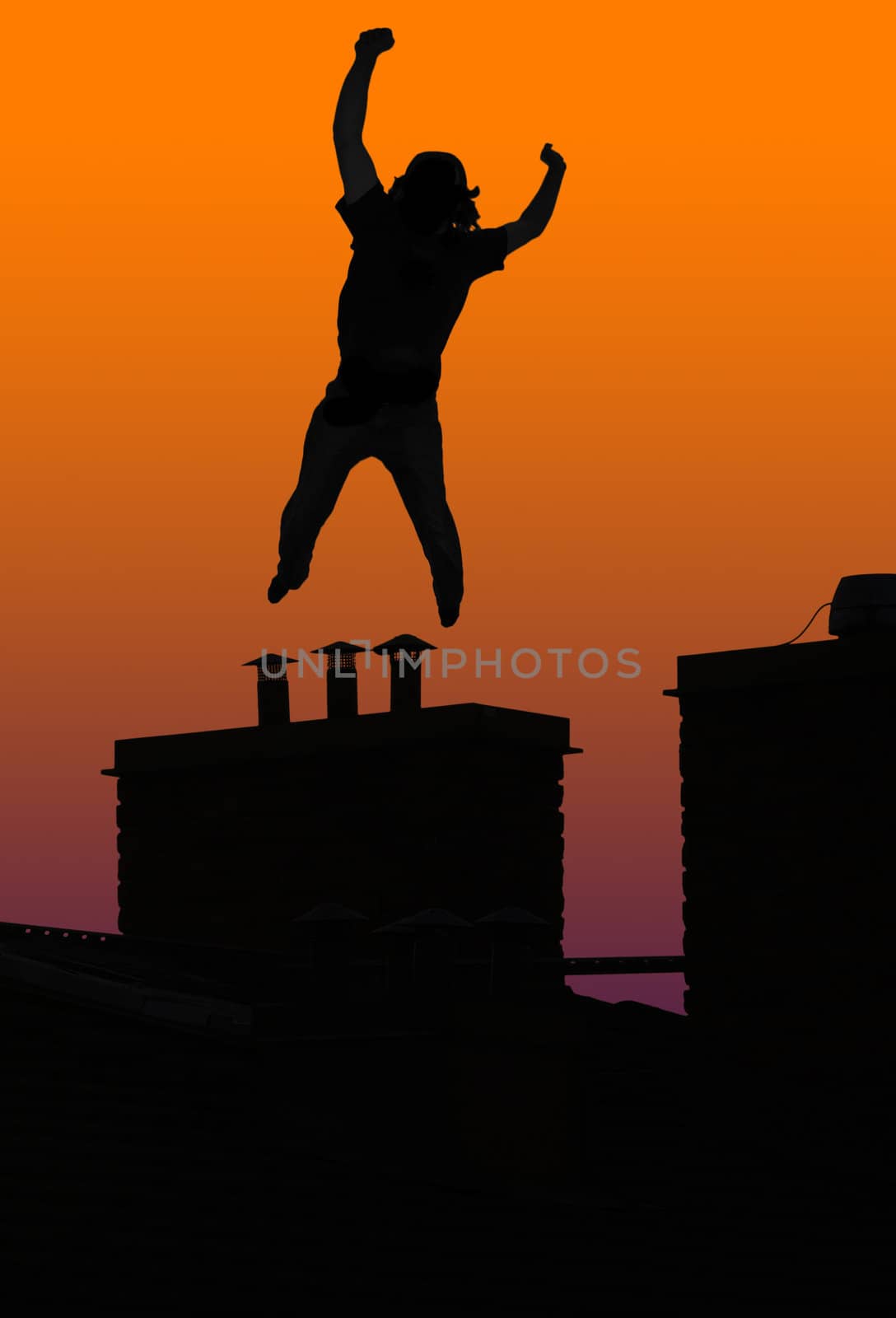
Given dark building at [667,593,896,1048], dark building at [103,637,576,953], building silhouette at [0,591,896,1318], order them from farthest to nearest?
dark building at [103,637,576,953] → dark building at [667,593,896,1048] → building silhouette at [0,591,896,1318]

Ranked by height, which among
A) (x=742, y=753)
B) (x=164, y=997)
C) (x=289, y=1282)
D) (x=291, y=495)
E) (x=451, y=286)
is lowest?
(x=289, y=1282)

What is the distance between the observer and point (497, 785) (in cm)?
2084

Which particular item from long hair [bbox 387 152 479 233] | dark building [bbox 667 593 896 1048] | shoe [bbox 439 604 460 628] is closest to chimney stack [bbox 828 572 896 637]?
dark building [bbox 667 593 896 1048]

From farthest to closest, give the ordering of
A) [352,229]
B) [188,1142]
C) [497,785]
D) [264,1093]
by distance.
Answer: [497,785]
[264,1093]
[188,1142]
[352,229]

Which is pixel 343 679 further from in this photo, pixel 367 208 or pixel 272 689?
pixel 367 208

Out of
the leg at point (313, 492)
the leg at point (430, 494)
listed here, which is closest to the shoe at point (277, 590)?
the leg at point (313, 492)

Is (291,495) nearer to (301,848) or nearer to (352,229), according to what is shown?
(352,229)

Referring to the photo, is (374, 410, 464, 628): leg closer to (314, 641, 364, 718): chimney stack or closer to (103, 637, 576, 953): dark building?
(103, 637, 576, 953): dark building

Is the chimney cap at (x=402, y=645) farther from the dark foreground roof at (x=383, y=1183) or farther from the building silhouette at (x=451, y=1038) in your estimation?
the dark foreground roof at (x=383, y=1183)

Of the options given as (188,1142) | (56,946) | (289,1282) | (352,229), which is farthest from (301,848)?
(352,229)

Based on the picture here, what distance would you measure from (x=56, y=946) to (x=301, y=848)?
15.6ft

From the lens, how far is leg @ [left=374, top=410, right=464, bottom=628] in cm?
1095

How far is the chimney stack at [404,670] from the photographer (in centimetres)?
2106

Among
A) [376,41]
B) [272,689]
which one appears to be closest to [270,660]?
[272,689]
